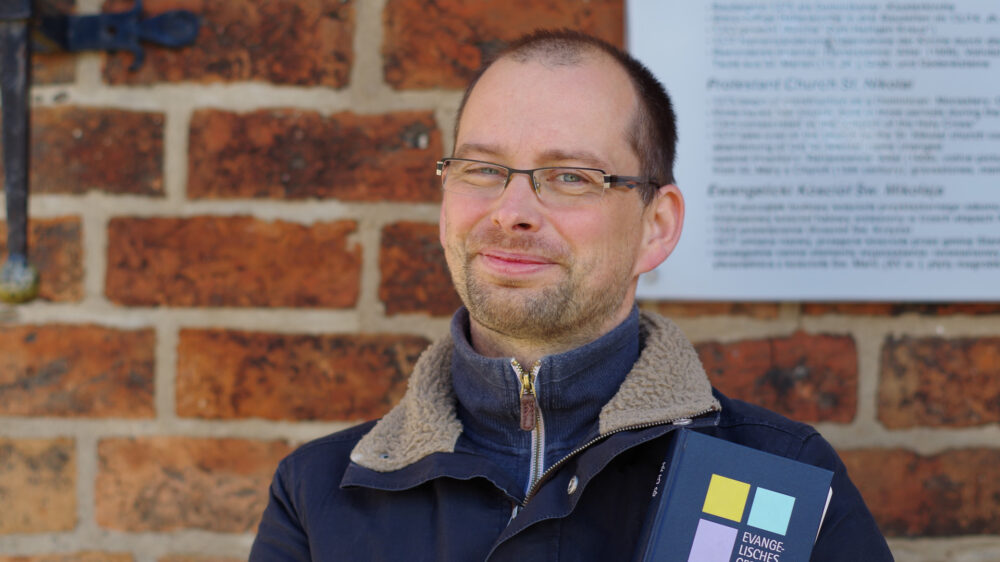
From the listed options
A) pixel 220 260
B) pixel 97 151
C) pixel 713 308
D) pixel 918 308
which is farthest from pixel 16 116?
pixel 918 308

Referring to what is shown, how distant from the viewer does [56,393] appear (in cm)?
117

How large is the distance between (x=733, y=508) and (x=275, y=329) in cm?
69

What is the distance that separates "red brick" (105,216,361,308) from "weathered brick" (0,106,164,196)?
62 mm

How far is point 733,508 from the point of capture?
2.40ft

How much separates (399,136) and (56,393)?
23.7 inches

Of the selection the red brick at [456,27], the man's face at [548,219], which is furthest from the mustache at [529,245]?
the red brick at [456,27]

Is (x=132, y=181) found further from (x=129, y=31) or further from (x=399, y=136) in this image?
(x=399, y=136)

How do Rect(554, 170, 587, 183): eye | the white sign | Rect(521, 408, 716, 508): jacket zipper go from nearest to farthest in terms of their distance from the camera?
Rect(521, 408, 716, 508): jacket zipper < Rect(554, 170, 587, 183): eye < the white sign

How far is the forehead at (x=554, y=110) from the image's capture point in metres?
0.95

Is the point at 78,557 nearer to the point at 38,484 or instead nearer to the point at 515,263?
the point at 38,484

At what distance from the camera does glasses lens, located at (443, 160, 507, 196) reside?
3.15 ft

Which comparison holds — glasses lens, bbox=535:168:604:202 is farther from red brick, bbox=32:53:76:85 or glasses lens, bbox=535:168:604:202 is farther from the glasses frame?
red brick, bbox=32:53:76:85

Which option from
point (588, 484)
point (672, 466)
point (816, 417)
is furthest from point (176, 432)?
point (816, 417)

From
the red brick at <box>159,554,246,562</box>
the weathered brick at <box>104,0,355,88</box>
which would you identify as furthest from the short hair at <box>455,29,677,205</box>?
the red brick at <box>159,554,246,562</box>
